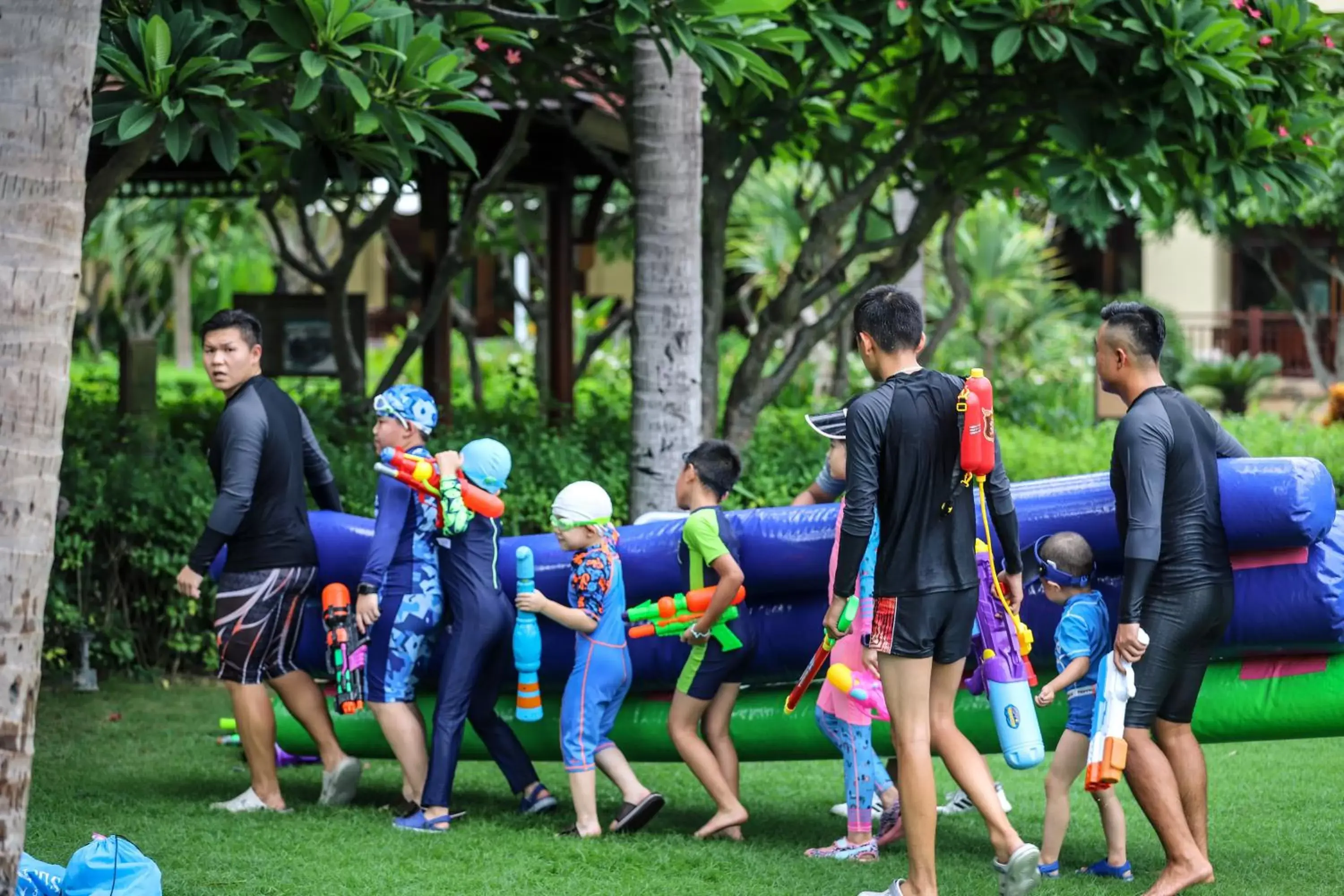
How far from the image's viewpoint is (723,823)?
17.9 feet

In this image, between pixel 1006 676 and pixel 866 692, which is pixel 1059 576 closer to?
pixel 1006 676

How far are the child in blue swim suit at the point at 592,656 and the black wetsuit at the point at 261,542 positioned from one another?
874 millimetres

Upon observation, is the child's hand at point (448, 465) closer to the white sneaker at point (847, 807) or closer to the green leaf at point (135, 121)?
the green leaf at point (135, 121)

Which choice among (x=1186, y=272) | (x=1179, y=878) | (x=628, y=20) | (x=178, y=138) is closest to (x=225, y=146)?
(x=178, y=138)

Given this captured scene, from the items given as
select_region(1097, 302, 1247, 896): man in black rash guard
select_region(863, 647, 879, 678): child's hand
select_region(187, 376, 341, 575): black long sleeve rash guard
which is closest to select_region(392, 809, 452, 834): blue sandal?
select_region(187, 376, 341, 575): black long sleeve rash guard

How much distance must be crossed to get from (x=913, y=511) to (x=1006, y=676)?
0.66 meters

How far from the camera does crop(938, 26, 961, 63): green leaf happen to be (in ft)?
23.5

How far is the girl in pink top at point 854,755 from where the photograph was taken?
506 cm

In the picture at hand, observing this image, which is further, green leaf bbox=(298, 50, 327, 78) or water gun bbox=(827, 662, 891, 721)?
green leaf bbox=(298, 50, 327, 78)

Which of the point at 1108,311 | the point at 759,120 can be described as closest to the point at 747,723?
the point at 1108,311

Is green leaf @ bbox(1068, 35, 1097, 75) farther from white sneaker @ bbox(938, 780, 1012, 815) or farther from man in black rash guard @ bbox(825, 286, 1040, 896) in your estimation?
white sneaker @ bbox(938, 780, 1012, 815)

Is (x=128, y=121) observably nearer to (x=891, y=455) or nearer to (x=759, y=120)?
(x=891, y=455)

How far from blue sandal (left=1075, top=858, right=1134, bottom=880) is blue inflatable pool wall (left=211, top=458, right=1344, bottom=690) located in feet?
2.20

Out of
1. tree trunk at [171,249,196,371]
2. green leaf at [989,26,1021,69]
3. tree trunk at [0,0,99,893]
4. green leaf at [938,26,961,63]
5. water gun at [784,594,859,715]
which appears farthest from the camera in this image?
tree trunk at [171,249,196,371]
